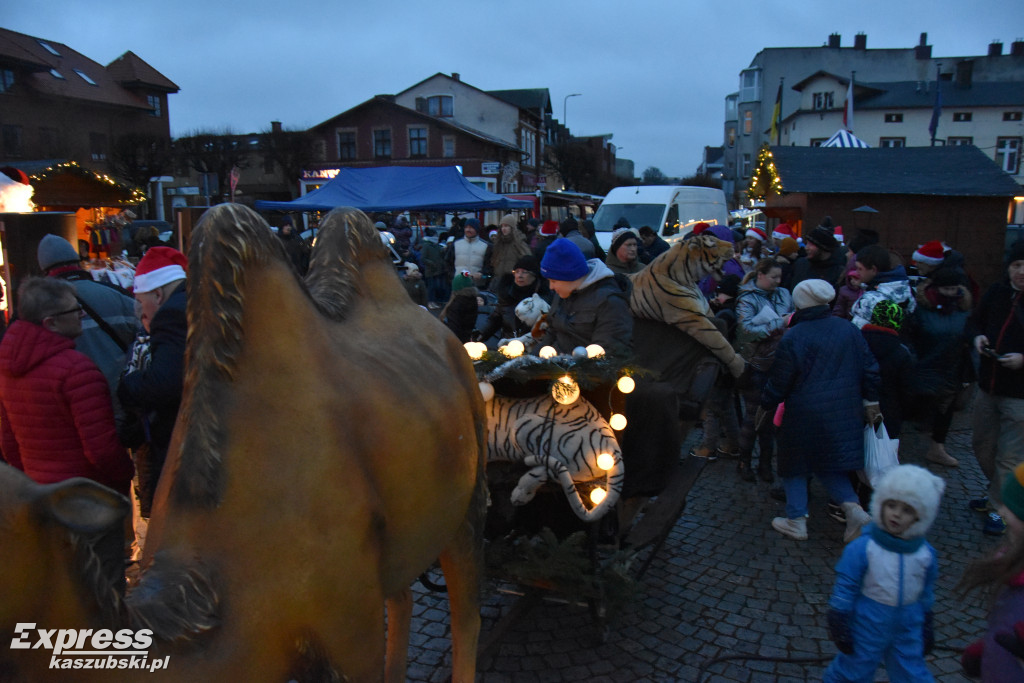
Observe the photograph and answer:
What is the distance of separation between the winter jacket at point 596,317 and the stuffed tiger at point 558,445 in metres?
0.52

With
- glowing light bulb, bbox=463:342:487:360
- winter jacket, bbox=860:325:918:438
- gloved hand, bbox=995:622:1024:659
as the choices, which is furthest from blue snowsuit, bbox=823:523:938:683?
winter jacket, bbox=860:325:918:438

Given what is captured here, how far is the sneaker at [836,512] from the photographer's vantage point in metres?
5.37

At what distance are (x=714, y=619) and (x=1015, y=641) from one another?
83.5 inches

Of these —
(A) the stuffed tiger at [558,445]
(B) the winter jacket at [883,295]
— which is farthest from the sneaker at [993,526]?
(A) the stuffed tiger at [558,445]

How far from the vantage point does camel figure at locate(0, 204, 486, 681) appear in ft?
4.90

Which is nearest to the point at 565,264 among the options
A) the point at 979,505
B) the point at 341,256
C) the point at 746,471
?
the point at 341,256

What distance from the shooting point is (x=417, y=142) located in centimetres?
4394

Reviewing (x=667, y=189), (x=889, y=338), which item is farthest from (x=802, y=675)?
(x=667, y=189)

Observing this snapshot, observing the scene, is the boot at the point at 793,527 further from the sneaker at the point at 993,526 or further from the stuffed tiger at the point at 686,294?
the sneaker at the point at 993,526

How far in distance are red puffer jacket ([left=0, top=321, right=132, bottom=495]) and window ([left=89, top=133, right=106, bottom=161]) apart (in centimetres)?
4080

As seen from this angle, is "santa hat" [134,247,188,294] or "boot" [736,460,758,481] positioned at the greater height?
"santa hat" [134,247,188,294]

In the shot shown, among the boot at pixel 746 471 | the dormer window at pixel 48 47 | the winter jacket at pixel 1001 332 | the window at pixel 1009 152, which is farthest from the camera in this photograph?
the window at pixel 1009 152

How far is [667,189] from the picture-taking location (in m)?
16.7

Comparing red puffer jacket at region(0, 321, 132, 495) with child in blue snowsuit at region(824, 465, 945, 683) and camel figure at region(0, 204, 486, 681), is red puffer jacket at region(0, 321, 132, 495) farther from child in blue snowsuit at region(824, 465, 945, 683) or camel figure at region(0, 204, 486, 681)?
child in blue snowsuit at region(824, 465, 945, 683)
